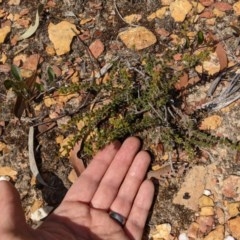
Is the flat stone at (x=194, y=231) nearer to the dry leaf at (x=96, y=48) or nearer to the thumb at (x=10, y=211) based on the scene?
the thumb at (x=10, y=211)

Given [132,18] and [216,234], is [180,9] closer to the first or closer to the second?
[132,18]

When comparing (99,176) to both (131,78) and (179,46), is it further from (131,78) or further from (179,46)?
(179,46)

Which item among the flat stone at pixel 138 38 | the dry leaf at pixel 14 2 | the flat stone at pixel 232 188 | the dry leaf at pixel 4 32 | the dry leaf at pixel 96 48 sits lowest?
the flat stone at pixel 232 188

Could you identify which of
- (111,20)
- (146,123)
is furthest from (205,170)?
(111,20)

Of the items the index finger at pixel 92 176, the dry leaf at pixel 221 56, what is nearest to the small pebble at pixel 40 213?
the index finger at pixel 92 176

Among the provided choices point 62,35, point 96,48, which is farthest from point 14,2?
point 96,48
